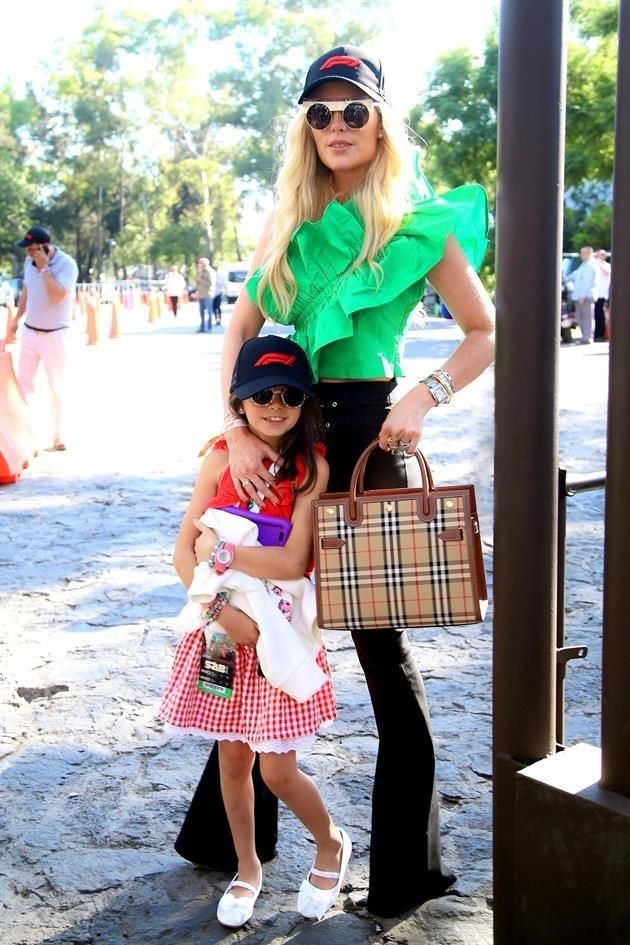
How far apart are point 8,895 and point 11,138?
2804 inches

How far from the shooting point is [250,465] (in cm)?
257

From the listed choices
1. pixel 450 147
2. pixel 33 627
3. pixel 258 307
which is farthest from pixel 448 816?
pixel 450 147

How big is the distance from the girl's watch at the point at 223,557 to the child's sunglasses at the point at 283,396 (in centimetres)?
34

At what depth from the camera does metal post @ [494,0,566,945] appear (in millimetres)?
2059

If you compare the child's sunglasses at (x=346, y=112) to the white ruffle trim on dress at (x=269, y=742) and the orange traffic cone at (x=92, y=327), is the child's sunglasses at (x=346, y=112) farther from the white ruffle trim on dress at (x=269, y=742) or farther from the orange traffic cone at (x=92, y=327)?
the orange traffic cone at (x=92, y=327)

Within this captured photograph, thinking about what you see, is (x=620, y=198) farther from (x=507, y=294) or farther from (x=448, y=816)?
(x=448, y=816)

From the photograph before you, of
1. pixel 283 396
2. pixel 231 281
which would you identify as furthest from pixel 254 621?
pixel 231 281

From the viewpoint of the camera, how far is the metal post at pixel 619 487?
1915 millimetres

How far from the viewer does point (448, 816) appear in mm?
3207

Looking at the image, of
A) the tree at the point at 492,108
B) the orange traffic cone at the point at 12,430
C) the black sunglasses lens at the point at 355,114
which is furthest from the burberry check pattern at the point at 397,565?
the tree at the point at 492,108

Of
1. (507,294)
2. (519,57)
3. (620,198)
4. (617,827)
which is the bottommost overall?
(617,827)

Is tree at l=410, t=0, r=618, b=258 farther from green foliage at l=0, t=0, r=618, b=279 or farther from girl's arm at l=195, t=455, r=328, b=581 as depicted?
green foliage at l=0, t=0, r=618, b=279

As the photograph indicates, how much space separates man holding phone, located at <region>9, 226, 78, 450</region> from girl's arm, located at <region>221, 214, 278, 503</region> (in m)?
6.84

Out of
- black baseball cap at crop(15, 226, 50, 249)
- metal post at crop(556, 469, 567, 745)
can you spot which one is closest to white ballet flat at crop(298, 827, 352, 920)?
metal post at crop(556, 469, 567, 745)
